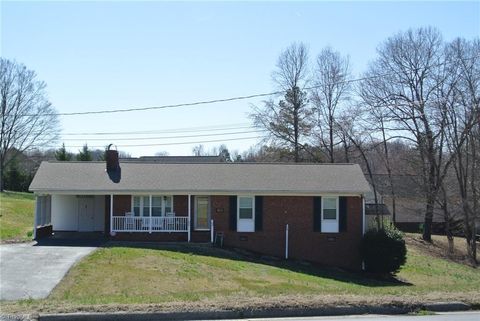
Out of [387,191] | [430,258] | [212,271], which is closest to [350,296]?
[212,271]

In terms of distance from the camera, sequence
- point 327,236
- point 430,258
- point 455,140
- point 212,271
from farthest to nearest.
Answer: point 455,140 → point 430,258 → point 327,236 → point 212,271

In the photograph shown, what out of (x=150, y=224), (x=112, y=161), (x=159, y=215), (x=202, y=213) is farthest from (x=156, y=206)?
(x=112, y=161)

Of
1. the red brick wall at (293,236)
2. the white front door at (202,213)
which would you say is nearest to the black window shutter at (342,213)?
the red brick wall at (293,236)

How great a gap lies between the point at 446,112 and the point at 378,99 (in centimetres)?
662

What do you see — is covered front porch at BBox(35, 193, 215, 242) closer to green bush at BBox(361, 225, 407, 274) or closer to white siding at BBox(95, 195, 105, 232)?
white siding at BBox(95, 195, 105, 232)

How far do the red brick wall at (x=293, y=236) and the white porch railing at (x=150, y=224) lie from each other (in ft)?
6.05

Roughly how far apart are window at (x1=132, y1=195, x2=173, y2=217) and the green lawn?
5.57 metres

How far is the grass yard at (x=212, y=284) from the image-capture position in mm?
11422

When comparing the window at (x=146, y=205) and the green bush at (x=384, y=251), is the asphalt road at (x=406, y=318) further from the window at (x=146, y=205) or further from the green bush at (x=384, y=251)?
the window at (x=146, y=205)

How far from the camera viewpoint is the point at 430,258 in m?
37.9

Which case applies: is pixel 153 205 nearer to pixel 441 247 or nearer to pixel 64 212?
pixel 64 212

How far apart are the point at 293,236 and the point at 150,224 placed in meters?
7.52

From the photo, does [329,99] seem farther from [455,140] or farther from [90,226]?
[90,226]

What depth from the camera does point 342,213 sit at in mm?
29562
